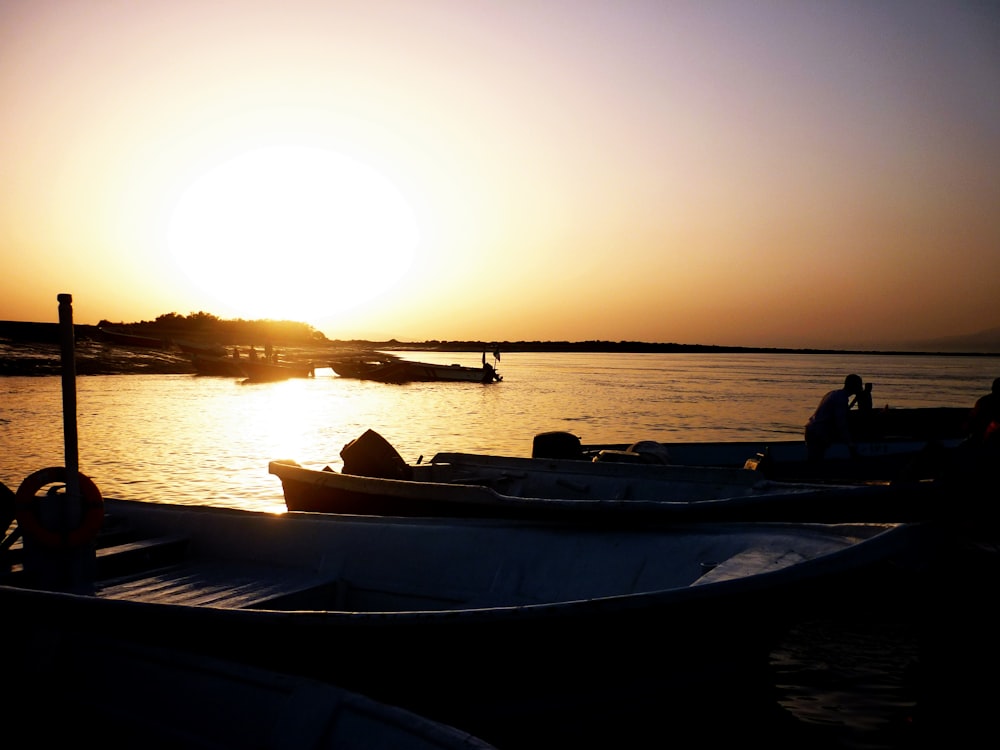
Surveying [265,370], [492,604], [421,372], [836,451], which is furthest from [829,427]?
[265,370]

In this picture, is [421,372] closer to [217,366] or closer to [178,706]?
[217,366]

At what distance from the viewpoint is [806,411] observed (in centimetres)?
4438

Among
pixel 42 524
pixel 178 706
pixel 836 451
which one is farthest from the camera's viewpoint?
pixel 836 451

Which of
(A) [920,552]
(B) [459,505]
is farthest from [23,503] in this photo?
(A) [920,552]

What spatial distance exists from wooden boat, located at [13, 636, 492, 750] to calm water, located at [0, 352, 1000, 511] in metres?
10.4

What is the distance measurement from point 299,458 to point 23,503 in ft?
57.2

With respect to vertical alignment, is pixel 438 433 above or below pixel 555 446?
below

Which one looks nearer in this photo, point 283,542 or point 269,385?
point 283,542

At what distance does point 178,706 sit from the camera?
4090 mm

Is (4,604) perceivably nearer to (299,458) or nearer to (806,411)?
(299,458)

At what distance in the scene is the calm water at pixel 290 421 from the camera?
18.6 meters

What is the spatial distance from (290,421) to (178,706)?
95.5ft

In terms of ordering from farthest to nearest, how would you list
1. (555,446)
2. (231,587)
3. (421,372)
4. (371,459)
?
(421,372) → (555,446) → (371,459) → (231,587)

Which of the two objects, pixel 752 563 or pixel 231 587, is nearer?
pixel 752 563
